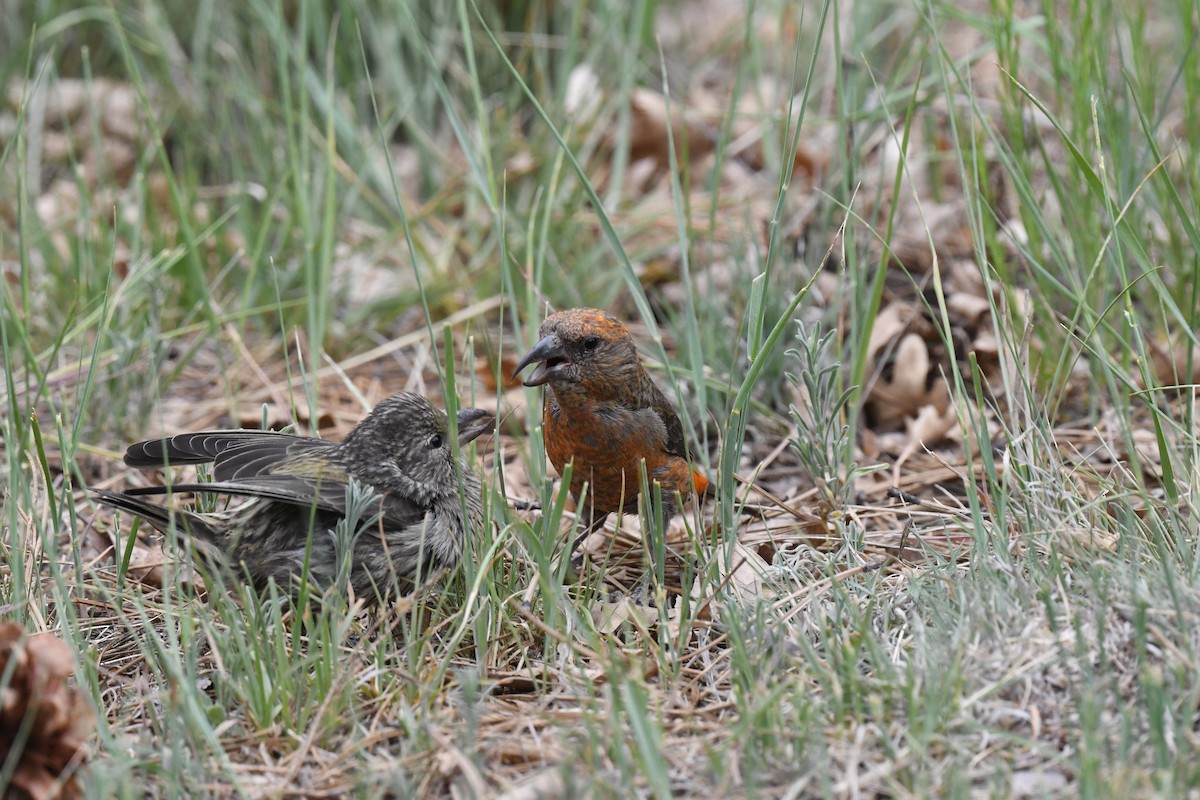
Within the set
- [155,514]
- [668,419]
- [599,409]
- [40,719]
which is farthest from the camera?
[668,419]

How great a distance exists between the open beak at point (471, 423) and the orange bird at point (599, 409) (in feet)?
0.79

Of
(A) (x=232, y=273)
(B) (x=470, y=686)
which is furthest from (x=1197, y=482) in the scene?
(A) (x=232, y=273)

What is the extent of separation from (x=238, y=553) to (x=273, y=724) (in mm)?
841

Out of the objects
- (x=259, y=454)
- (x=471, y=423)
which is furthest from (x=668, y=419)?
(x=259, y=454)

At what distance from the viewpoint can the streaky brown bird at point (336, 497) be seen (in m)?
3.55

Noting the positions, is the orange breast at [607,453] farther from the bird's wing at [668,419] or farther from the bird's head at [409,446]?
the bird's head at [409,446]

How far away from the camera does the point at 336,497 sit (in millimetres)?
3592

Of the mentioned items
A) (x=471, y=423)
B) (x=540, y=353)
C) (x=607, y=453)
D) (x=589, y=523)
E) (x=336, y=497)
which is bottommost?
(x=589, y=523)

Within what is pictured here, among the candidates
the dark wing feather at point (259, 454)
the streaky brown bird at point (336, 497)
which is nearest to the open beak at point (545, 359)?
the streaky brown bird at point (336, 497)

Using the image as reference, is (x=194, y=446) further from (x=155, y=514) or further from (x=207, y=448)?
(x=155, y=514)

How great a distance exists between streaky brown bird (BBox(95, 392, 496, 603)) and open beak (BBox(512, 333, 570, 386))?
0.27m

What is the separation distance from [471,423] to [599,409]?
0.51m

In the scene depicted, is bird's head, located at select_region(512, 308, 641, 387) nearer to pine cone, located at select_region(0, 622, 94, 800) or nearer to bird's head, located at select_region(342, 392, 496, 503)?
bird's head, located at select_region(342, 392, 496, 503)

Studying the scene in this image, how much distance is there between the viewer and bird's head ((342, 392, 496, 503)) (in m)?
3.79
